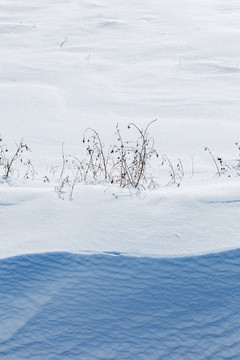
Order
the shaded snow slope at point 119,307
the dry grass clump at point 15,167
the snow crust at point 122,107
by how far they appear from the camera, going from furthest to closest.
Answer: the dry grass clump at point 15,167
the snow crust at point 122,107
the shaded snow slope at point 119,307

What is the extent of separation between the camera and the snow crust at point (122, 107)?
8.51ft

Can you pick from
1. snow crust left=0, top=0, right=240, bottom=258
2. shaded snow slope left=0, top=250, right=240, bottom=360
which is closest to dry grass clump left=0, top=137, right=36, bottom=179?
snow crust left=0, top=0, right=240, bottom=258

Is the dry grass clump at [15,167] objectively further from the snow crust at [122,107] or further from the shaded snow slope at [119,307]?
the shaded snow slope at [119,307]

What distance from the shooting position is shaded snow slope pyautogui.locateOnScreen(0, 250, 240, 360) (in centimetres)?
197

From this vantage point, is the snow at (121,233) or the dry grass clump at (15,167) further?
the dry grass clump at (15,167)

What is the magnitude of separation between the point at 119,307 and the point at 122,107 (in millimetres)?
3659

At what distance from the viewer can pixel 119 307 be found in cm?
214

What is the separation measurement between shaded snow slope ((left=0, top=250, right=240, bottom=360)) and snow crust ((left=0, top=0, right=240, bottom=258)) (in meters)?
0.11

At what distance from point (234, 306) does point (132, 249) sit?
0.58 m

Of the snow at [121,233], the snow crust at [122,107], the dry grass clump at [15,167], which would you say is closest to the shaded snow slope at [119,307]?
the snow at [121,233]

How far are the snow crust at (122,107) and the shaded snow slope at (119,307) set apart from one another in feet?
0.35

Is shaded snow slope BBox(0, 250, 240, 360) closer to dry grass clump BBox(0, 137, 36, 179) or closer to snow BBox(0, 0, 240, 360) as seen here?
snow BBox(0, 0, 240, 360)

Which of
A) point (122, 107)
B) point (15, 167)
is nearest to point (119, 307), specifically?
point (15, 167)

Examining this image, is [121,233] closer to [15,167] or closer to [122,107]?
[15,167]
